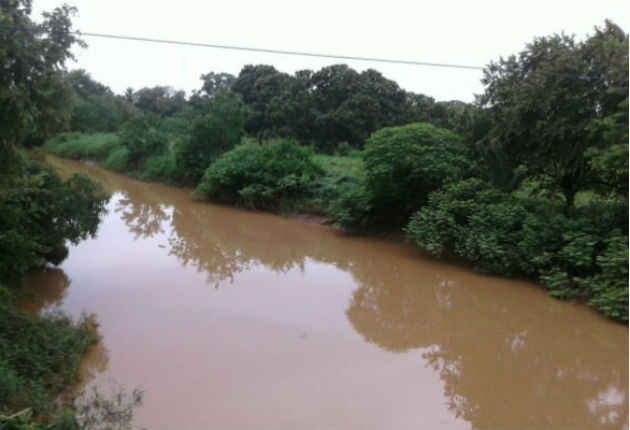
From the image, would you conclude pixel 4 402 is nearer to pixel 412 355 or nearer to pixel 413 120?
pixel 412 355

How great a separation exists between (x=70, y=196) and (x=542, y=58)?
9.69 metres

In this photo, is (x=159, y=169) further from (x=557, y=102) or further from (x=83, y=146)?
(x=557, y=102)

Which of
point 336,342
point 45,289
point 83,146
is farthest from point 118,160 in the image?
point 336,342

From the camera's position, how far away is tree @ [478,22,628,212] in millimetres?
9523

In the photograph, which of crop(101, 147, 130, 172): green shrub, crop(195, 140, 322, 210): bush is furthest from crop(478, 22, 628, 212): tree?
crop(101, 147, 130, 172): green shrub

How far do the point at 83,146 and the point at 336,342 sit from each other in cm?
3226

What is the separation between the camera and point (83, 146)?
34781 mm

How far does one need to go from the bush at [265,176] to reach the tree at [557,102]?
649cm

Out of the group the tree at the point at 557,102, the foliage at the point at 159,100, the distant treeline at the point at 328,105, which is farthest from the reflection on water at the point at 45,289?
the foliage at the point at 159,100

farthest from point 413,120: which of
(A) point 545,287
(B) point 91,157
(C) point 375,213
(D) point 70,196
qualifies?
(B) point 91,157

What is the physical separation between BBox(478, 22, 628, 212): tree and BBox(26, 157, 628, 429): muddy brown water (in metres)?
3.09

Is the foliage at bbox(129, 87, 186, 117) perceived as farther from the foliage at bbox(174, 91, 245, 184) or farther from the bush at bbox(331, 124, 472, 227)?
the bush at bbox(331, 124, 472, 227)

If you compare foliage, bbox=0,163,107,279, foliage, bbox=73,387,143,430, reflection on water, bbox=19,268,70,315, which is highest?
foliage, bbox=0,163,107,279

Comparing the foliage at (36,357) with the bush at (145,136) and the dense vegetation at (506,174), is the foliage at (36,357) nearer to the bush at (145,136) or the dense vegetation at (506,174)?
the dense vegetation at (506,174)
